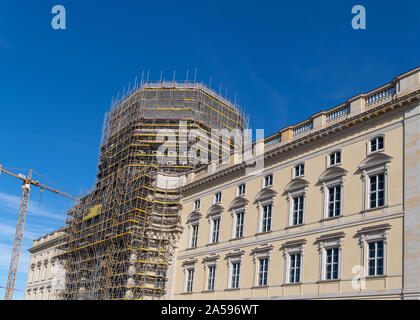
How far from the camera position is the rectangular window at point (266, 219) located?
35.3 metres

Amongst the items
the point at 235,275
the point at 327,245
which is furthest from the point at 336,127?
the point at 235,275

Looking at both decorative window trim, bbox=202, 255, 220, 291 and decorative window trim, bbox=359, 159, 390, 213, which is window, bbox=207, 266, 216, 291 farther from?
decorative window trim, bbox=359, 159, 390, 213

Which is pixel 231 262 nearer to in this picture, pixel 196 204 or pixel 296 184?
pixel 296 184

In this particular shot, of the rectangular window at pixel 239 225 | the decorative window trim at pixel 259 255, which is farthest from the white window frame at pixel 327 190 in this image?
the rectangular window at pixel 239 225

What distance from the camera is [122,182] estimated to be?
4906 centimetres

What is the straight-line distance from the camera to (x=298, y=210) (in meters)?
33.2

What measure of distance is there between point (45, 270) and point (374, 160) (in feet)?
168

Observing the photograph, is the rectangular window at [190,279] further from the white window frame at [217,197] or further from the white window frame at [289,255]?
the white window frame at [289,255]

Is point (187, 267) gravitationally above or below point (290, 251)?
below

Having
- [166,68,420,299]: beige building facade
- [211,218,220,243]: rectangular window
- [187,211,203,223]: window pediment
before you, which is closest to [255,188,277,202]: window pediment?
[166,68,420,299]: beige building facade

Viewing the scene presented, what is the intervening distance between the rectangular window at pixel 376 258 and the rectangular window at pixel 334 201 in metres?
3.38

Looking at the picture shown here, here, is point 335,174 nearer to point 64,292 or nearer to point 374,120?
point 374,120

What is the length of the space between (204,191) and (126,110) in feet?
63.3

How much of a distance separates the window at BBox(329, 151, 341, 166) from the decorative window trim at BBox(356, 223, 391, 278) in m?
5.10
